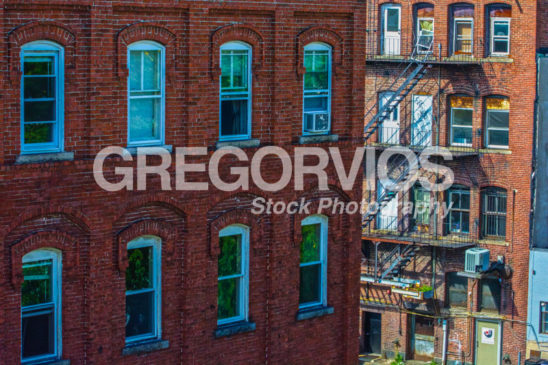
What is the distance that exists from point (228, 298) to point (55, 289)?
13.9ft

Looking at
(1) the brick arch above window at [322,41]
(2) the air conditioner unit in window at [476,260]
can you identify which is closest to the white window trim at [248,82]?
(1) the brick arch above window at [322,41]

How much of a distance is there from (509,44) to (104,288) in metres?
26.5

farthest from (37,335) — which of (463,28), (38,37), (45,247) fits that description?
(463,28)

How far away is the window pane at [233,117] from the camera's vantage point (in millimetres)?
21641

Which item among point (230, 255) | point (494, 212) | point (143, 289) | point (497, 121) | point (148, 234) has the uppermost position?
point (497, 121)

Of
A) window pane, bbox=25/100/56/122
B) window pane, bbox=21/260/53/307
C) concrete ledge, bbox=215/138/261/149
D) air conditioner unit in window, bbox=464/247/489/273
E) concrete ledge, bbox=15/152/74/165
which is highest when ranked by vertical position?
window pane, bbox=25/100/56/122

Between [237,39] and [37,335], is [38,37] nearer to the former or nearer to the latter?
[237,39]

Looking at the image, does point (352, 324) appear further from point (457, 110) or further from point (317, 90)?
point (457, 110)

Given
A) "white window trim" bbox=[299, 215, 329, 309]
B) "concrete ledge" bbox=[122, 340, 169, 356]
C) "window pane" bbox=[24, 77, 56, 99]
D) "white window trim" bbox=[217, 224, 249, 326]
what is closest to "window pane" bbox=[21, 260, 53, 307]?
"concrete ledge" bbox=[122, 340, 169, 356]

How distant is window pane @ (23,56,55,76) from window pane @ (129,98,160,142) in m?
1.85

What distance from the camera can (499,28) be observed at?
42.4 m

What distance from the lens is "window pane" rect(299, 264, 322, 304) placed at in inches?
931

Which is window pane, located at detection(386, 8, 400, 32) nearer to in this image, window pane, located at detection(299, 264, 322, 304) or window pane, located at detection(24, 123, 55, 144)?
window pane, located at detection(299, 264, 322, 304)

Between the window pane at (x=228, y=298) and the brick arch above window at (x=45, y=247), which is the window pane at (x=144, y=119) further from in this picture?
the window pane at (x=228, y=298)
